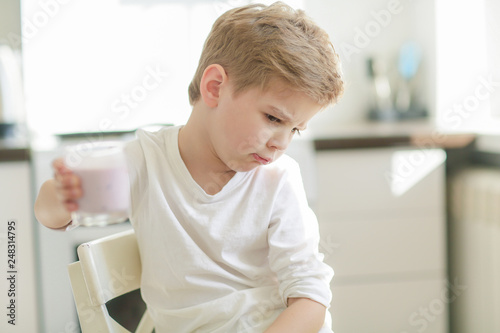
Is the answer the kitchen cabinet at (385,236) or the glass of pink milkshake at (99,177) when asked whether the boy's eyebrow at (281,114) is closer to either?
the glass of pink milkshake at (99,177)

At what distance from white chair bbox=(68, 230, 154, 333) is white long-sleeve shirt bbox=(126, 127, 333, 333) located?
0.12 ft

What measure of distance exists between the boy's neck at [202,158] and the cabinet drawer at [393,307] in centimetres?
106

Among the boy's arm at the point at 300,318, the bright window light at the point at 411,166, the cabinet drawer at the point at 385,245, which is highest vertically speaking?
the bright window light at the point at 411,166

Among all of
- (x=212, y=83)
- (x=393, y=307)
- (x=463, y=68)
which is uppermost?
(x=463, y=68)

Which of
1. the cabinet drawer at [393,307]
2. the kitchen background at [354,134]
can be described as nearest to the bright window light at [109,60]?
the kitchen background at [354,134]

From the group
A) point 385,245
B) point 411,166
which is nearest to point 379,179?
point 411,166

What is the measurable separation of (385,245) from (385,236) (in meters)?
0.03

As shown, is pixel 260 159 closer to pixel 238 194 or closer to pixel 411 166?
pixel 238 194

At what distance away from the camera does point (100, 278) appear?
0.82 m

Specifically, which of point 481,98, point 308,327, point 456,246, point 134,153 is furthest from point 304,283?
point 481,98

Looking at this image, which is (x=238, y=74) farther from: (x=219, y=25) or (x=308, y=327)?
(x=308, y=327)

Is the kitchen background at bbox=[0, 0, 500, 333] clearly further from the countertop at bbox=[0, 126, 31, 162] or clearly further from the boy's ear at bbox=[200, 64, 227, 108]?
the boy's ear at bbox=[200, 64, 227, 108]

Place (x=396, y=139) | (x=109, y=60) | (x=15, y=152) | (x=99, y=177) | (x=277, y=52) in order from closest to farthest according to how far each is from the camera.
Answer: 1. (x=99, y=177)
2. (x=277, y=52)
3. (x=15, y=152)
4. (x=396, y=139)
5. (x=109, y=60)

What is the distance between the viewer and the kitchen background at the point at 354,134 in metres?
1.68
